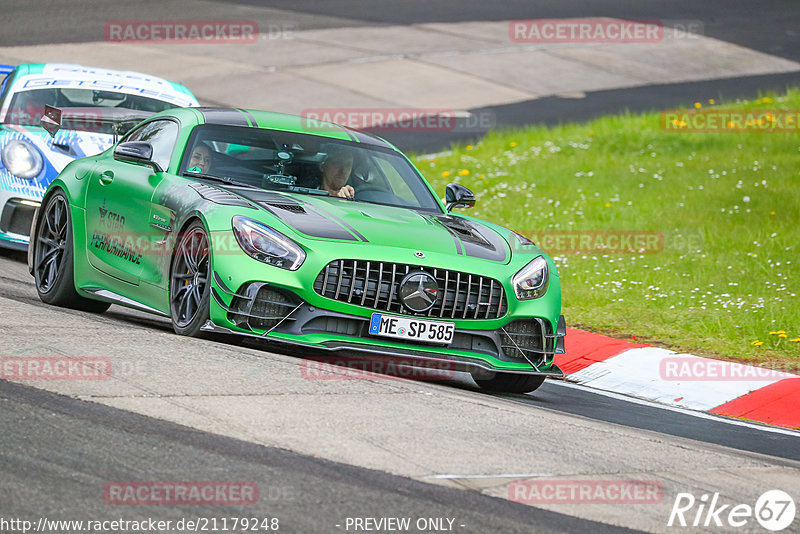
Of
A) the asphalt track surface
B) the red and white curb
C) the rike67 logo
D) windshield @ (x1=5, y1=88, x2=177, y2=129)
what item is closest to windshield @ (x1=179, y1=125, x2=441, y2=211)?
the red and white curb

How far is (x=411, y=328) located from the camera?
275 inches

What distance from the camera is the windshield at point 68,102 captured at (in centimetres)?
1178

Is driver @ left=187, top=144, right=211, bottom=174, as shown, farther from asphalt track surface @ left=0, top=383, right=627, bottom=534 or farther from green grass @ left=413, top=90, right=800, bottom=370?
green grass @ left=413, top=90, right=800, bottom=370

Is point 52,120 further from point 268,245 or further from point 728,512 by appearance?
point 728,512

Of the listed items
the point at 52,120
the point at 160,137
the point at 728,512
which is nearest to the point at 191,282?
the point at 160,137

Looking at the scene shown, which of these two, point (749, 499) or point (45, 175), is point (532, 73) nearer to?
point (45, 175)

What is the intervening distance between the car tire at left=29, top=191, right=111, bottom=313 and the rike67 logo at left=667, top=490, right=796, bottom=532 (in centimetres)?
491

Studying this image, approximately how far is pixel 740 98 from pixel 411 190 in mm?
16642

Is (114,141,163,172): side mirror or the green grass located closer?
(114,141,163,172): side mirror

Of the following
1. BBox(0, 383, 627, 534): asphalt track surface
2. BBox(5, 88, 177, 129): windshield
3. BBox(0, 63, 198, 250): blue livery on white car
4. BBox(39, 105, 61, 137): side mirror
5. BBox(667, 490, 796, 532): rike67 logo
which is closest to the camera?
BBox(0, 383, 627, 534): asphalt track surface

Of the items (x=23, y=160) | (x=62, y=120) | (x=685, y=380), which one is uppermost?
(x=62, y=120)

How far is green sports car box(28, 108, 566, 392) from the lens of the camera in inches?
271

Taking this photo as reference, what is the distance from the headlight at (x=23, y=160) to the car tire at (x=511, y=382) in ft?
16.2

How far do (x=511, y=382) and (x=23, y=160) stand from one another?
17.4ft
